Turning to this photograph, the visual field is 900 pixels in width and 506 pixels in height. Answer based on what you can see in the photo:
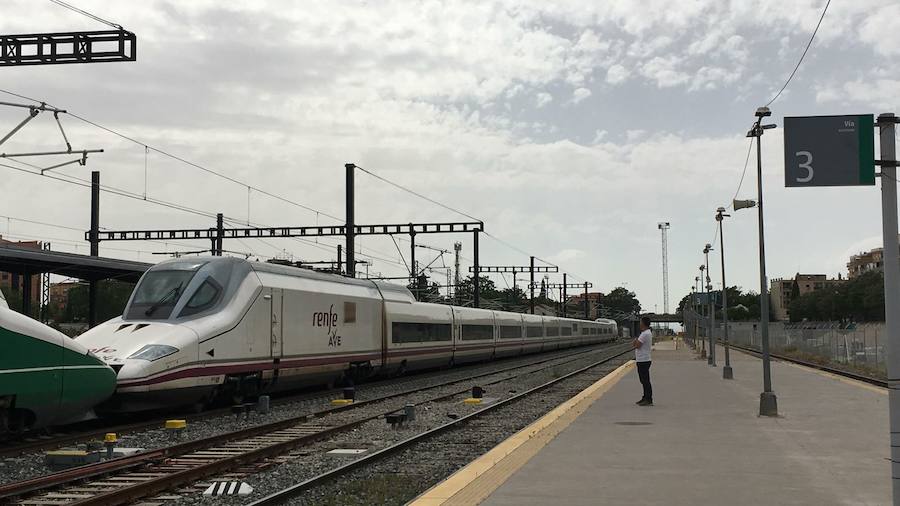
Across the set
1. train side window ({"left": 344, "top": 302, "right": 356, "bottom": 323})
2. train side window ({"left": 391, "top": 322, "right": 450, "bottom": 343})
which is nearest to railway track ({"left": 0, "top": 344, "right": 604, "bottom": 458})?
train side window ({"left": 344, "top": 302, "right": 356, "bottom": 323})

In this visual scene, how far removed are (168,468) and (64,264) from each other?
1670cm

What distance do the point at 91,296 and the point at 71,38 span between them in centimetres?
1282

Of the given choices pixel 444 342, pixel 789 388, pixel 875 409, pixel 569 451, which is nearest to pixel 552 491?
pixel 569 451

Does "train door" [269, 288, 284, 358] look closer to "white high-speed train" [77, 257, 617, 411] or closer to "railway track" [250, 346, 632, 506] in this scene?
"white high-speed train" [77, 257, 617, 411]

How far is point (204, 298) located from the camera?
15922 mm

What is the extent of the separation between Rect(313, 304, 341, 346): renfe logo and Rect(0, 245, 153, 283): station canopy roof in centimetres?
830

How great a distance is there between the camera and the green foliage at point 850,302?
106131 mm

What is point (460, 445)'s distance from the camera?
41.0 feet

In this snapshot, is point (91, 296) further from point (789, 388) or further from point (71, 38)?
point (789, 388)

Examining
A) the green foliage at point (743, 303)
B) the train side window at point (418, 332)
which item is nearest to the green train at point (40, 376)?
the train side window at point (418, 332)

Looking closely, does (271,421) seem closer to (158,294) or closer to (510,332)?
(158,294)

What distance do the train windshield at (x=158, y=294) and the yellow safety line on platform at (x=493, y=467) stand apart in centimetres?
692

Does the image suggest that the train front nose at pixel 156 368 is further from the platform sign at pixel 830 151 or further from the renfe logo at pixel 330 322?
the platform sign at pixel 830 151

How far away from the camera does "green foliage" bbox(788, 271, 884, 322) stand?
10613 centimetres
